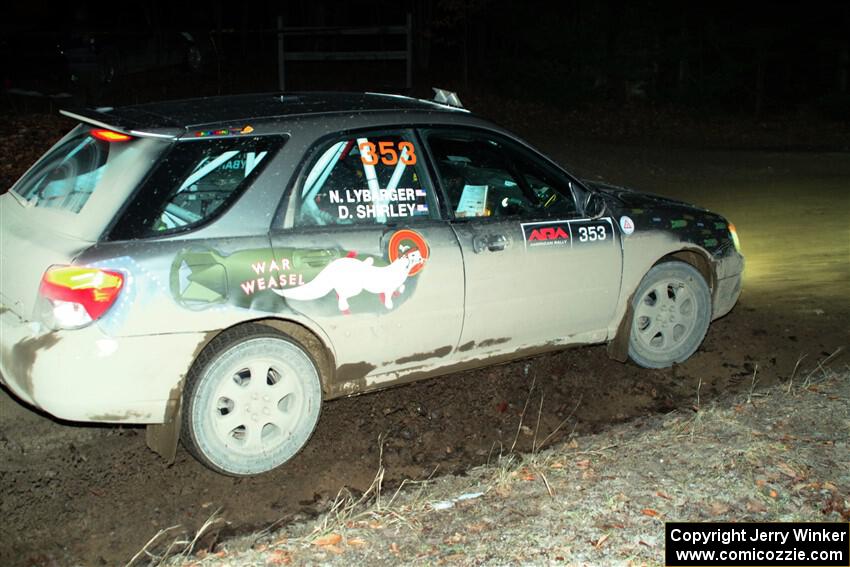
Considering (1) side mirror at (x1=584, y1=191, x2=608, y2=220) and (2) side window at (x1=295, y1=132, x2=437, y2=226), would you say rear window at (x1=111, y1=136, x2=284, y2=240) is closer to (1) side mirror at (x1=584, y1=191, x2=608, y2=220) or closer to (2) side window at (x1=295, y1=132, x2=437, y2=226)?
(2) side window at (x1=295, y1=132, x2=437, y2=226)

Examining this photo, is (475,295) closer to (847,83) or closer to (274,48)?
(847,83)

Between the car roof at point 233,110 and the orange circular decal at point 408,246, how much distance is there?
28.8 inches

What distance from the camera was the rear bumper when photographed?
415cm

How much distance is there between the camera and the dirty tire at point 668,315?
6074mm

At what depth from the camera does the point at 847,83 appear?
25.1 m

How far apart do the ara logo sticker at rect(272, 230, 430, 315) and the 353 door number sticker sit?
74 cm

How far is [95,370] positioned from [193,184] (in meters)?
0.99

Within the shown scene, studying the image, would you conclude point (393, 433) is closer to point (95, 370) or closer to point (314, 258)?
point (314, 258)

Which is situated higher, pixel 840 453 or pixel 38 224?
pixel 38 224

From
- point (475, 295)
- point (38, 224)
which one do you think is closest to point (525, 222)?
point (475, 295)

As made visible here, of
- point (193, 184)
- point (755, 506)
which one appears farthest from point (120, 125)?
point (755, 506)

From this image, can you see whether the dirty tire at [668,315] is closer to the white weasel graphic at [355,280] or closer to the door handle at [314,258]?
the white weasel graphic at [355,280]

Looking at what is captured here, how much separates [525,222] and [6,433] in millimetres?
3101

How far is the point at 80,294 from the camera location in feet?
13.6
